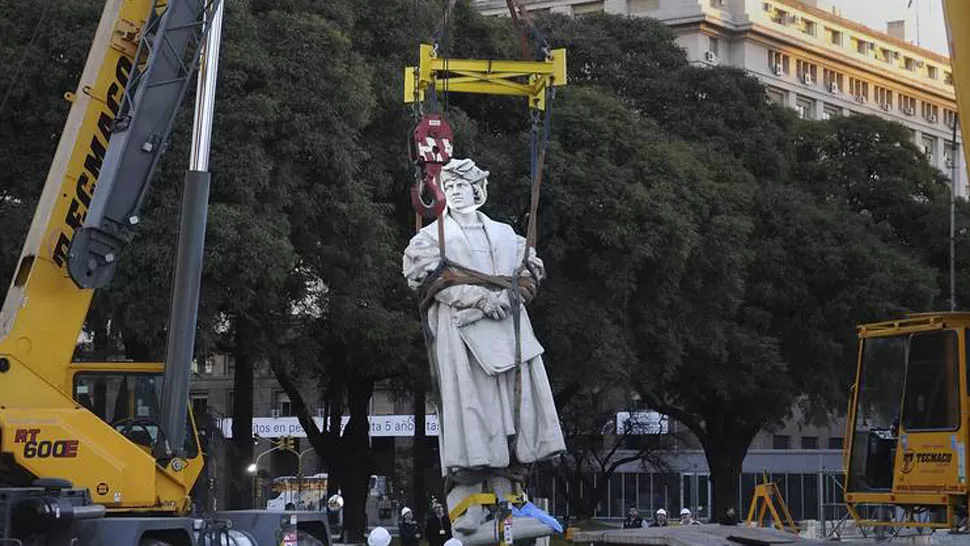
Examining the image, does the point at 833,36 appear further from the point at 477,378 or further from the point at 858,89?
the point at 477,378

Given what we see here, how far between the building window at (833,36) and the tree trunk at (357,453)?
2545 inches

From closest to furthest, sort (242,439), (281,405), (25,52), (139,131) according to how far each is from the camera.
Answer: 1. (139,131)
2. (25,52)
3. (242,439)
4. (281,405)

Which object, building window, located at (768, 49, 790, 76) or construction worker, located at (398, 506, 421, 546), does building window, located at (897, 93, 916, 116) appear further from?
construction worker, located at (398, 506, 421, 546)

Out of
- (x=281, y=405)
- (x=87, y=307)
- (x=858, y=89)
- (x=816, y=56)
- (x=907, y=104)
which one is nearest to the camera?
(x=87, y=307)

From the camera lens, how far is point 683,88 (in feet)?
173

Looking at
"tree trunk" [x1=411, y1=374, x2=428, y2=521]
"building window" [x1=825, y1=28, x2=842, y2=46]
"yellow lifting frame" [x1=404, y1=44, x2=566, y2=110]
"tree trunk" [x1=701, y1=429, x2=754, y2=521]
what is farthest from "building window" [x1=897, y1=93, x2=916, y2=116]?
"yellow lifting frame" [x1=404, y1=44, x2=566, y2=110]

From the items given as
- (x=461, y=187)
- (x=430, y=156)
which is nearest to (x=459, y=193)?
(x=461, y=187)

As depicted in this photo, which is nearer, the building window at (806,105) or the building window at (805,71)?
the building window at (806,105)

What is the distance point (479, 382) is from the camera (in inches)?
560

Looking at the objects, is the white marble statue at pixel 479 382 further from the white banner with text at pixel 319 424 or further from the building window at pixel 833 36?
the building window at pixel 833 36

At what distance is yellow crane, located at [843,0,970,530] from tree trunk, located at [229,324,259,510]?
19917mm

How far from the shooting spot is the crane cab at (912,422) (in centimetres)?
1756

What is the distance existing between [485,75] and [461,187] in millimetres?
1275

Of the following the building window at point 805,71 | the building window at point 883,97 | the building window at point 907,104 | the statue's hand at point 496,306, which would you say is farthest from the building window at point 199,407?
the building window at point 907,104
